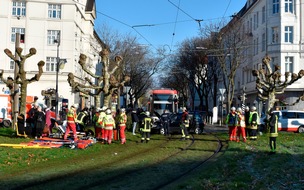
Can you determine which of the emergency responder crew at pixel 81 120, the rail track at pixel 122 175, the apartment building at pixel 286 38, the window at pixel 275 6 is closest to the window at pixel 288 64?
the apartment building at pixel 286 38

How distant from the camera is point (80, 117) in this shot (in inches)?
842

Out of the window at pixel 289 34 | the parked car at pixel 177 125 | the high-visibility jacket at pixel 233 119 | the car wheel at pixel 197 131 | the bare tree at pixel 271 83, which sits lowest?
the car wheel at pixel 197 131

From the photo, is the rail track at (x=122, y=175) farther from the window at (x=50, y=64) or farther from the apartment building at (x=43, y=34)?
the window at (x=50, y=64)

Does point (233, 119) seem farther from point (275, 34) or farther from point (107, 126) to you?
point (275, 34)

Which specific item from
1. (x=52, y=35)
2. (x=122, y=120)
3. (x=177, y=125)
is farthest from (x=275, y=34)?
(x=122, y=120)

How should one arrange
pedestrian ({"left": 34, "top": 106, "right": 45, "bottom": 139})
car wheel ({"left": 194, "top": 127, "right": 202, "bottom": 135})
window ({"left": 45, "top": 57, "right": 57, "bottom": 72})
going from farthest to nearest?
window ({"left": 45, "top": 57, "right": 57, "bottom": 72}) < car wheel ({"left": 194, "top": 127, "right": 202, "bottom": 135}) < pedestrian ({"left": 34, "top": 106, "right": 45, "bottom": 139})

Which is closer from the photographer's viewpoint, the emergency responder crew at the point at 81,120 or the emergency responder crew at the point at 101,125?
the emergency responder crew at the point at 101,125

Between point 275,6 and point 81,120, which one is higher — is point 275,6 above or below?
above

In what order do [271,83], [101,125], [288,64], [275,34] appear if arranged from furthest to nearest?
[275,34], [288,64], [271,83], [101,125]

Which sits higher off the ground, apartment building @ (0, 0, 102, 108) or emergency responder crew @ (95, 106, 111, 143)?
apartment building @ (0, 0, 102, 108)

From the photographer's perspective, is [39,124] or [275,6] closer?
[39,124]

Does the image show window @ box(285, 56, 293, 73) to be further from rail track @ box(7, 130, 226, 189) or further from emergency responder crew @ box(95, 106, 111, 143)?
rail track @ box(7, 130, 226, 189)

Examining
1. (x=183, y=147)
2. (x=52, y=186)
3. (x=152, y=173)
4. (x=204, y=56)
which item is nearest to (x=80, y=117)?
(x=183, y=147)

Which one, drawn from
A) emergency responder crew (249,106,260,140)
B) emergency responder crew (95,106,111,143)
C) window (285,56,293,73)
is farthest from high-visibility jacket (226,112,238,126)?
window (285,56,293,73)
